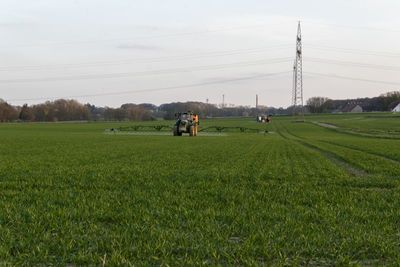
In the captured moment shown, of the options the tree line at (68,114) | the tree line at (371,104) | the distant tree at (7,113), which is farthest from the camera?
the tree line at (371,104)

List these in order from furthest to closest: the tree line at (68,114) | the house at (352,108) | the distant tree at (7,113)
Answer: the house at (352,108), the tree line at (68,114), the distant tree at (7,113)

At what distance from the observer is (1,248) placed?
4.60 metres

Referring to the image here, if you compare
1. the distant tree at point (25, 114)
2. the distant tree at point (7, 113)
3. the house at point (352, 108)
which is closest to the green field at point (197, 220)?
the distant tree at point (7, 113)

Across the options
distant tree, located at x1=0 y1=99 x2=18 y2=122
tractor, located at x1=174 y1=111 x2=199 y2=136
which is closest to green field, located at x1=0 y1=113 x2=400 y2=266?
tractor, located at x1=174 y1=111 x2=199 y2=136

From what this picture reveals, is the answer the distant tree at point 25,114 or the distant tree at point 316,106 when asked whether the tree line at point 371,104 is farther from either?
the distant tree at point 25,114

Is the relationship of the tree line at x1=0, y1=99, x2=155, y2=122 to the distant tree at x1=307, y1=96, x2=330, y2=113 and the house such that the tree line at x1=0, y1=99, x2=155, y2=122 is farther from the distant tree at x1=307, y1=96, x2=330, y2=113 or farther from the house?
the house

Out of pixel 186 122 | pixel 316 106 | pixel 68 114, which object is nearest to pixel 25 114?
pixel 68 114

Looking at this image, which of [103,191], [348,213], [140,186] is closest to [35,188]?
[103,191]

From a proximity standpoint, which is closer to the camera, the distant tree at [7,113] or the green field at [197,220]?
the green field at [197,220]

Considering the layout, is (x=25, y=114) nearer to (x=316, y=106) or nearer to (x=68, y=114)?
(x=68, y=114)

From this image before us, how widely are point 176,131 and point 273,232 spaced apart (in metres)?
39.4

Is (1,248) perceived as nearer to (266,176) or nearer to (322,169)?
(266,176)

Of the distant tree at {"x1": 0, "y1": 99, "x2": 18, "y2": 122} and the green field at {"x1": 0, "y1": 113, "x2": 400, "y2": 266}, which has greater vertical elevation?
the distant tree at {"x1": 0, "y1": 99, "x2": 18, "y2": 122}

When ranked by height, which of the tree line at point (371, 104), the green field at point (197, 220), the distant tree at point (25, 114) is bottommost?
the green field at point (197, 220)
